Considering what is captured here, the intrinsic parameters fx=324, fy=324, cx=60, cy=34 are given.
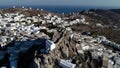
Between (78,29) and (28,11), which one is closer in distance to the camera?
(78,29)

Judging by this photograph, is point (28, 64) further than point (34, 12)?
No

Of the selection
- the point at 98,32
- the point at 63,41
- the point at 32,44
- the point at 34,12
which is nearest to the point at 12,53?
the point at 32,44

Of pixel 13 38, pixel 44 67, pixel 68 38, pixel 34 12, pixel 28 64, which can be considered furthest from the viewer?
pixel 34 12

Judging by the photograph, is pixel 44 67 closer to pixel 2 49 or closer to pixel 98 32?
pixel 2 49

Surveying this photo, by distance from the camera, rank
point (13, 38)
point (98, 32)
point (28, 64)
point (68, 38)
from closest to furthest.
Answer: point (28, 64), point (68, 38), point (13, 38), point (98, 32)

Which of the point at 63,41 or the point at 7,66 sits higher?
the point at 63,41

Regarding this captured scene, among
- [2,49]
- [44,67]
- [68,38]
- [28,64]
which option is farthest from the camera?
[2,49]

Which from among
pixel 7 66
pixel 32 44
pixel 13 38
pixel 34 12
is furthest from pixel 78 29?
pixel 7 66

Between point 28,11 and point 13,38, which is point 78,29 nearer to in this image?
point 28,11

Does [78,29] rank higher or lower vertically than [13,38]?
lower
